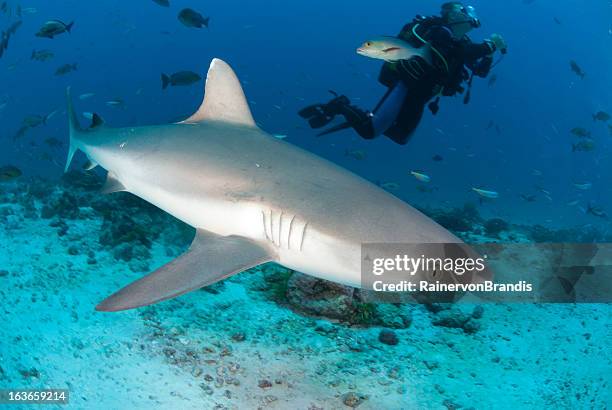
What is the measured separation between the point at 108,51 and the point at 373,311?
139 metres

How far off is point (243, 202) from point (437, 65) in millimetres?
4683

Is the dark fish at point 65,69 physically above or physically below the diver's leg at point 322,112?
below

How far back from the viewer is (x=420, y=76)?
6410mm

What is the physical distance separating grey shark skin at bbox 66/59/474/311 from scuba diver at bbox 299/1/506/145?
3226 millimetres

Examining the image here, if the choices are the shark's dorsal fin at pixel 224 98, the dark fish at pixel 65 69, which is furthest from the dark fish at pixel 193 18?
the shark's dorsal fin at pixel 224 98

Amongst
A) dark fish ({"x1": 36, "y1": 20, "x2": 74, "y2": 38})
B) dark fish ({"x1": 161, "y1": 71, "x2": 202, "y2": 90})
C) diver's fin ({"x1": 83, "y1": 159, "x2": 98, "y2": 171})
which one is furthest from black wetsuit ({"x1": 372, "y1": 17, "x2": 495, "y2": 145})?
dark fish ({"x1": 36, "y1": 20, "x2": 74, "y2": 38})

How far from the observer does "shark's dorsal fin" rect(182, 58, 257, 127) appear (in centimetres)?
351

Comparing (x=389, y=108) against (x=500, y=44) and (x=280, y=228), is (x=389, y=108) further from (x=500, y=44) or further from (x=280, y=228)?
(x=280, y=228)

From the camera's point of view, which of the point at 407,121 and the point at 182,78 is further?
the point at 182,78

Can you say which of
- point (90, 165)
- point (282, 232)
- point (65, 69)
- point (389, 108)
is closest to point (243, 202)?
point (282, 232)

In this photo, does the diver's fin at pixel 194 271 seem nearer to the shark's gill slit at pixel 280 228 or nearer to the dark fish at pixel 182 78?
the shark's gill slit at pixel 280 228

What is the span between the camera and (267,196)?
247cm

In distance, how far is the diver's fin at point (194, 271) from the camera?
6.22ft

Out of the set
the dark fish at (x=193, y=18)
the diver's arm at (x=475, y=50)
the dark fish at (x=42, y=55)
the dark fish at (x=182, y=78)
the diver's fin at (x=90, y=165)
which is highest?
the diver's arm at (x=475, y=50)
